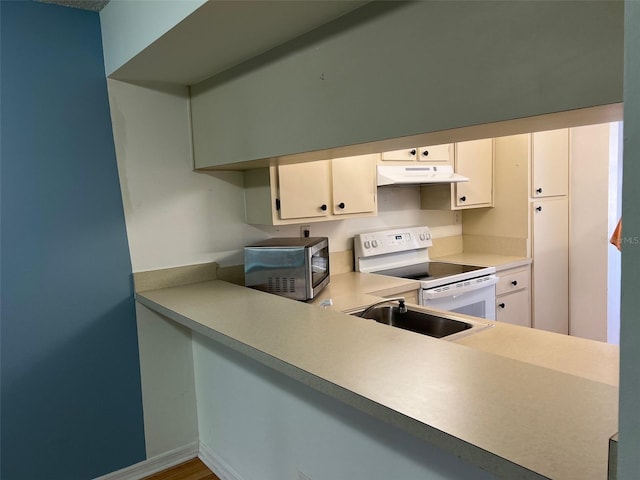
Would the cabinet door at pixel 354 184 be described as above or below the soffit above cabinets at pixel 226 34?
below

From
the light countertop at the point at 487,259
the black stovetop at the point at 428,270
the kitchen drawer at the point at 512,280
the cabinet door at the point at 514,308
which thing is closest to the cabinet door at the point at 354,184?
the black stovetop at the point at 428,270

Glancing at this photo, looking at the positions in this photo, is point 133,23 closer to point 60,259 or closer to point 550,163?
point 60,259

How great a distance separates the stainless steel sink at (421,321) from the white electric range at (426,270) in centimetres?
54

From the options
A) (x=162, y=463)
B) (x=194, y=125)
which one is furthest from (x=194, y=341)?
(x=194, y=125)

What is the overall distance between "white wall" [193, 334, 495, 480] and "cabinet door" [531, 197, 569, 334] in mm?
2544

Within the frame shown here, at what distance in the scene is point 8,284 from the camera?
2125 millimetres

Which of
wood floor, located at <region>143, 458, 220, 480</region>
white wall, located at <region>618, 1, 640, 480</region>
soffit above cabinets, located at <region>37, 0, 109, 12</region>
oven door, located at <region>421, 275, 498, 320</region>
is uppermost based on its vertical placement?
soffit above cabinets, located at <region>37, 0, 109, 12</region>

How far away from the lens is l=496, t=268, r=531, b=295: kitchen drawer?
3.50 metres

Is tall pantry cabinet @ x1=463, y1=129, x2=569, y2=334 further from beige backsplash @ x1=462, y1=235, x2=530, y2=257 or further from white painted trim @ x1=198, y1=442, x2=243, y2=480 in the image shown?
white painted trim @ x1=198, y1=442, x2=243, y2=480

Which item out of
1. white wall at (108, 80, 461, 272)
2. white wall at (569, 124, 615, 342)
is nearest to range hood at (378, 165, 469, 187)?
white wall at (108, 80, 461, 272)

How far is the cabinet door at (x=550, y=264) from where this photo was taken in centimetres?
371

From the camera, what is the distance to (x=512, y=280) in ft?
11.7

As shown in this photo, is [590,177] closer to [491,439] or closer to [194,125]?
[194,125]

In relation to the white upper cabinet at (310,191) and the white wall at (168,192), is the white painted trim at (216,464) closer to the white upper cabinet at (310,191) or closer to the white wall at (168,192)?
the white wall at (168,192)
